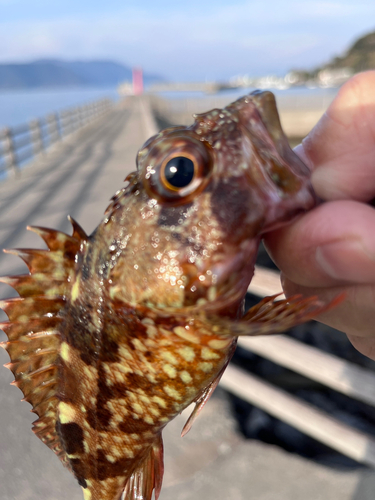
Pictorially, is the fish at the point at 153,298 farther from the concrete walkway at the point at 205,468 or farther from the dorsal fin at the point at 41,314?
the concrete walkway at the point at 205,468

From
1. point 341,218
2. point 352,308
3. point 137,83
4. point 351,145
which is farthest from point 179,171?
point 137,83

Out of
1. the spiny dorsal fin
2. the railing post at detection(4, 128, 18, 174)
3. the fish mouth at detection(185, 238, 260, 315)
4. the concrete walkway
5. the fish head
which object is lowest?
the concrete walkway

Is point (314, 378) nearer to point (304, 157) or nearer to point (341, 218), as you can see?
point (304, 157)

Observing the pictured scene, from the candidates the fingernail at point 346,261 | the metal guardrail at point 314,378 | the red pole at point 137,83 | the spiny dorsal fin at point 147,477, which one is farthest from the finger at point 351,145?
the red pole at point 137,83

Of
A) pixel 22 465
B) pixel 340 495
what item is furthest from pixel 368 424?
pixel 22 465

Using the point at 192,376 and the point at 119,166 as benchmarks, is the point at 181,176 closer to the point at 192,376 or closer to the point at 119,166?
the point at 192,376

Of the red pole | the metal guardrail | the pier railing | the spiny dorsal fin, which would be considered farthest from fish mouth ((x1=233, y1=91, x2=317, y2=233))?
the red pole

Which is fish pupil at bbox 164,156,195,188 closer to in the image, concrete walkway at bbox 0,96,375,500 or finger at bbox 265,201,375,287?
finger at bbox 265,201,375,287
